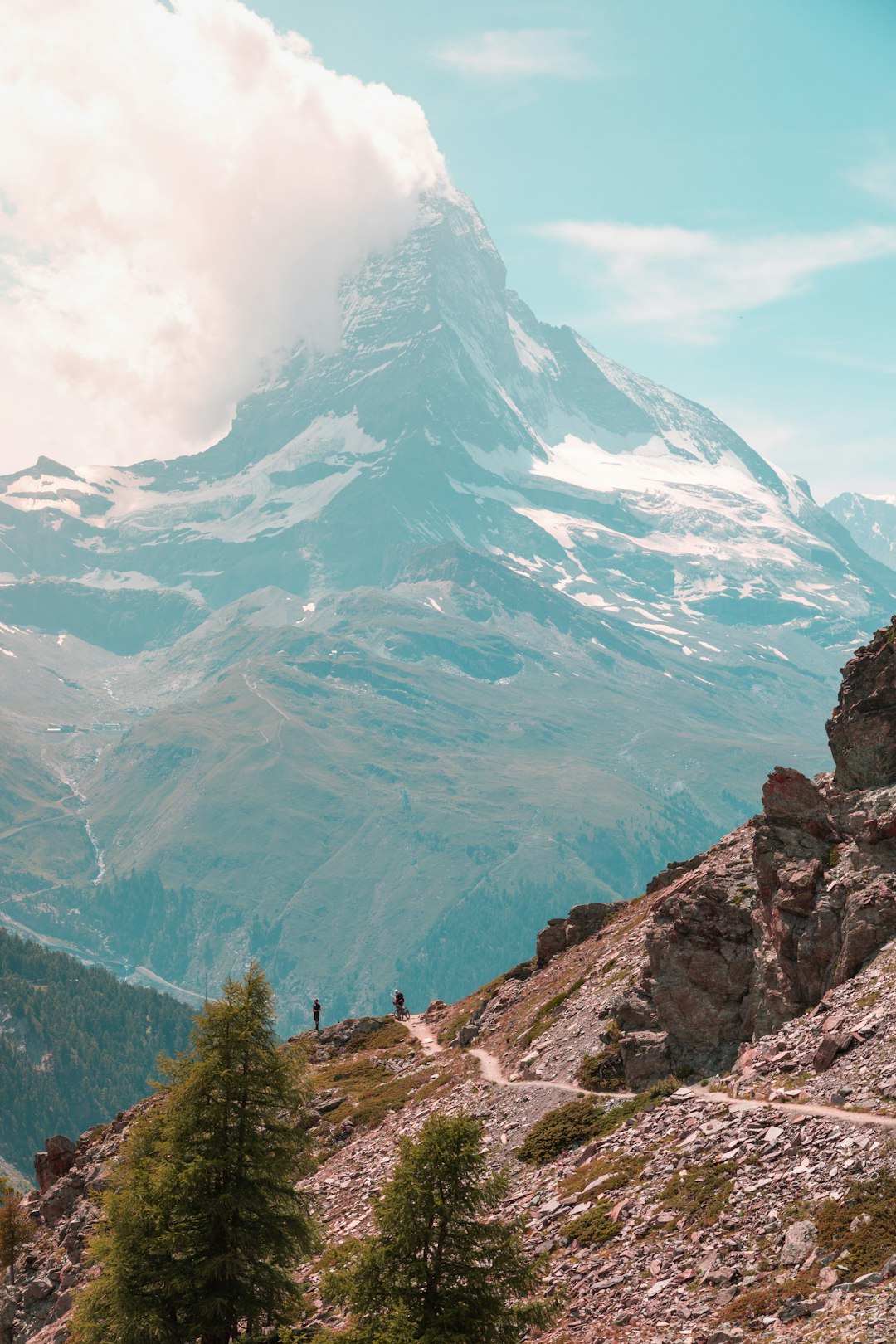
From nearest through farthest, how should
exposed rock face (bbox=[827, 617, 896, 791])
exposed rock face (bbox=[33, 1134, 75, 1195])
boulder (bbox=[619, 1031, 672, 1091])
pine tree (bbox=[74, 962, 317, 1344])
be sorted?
pine tree (bbox=[74, 962, 317, 1344]), boulder (bbox=[619, 1031, 672, 1091]), exposed rock face (bbox=[827, 617, 896, 791]), exposed rock face (bbox=[33, 1134, 75, 1195])

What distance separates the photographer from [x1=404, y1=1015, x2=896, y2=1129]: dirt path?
34.1 meters

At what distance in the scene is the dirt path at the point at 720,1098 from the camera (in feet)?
112

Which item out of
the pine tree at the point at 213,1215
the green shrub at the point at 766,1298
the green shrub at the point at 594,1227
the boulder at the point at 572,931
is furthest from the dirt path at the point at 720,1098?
the pine tree at the point at 213,1215

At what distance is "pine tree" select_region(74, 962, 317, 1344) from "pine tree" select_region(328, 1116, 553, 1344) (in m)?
9.25

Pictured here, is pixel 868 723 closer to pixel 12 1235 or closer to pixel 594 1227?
pixel 594 1227

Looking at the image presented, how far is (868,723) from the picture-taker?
51625 millimetres

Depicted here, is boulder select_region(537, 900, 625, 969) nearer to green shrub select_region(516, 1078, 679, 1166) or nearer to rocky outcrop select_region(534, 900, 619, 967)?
rocky outcrop select_region(534, 900, 619, 967)

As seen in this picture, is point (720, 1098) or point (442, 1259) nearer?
point (442, 1259)

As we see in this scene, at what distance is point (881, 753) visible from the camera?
167ft

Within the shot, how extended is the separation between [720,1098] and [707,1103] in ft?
1.60

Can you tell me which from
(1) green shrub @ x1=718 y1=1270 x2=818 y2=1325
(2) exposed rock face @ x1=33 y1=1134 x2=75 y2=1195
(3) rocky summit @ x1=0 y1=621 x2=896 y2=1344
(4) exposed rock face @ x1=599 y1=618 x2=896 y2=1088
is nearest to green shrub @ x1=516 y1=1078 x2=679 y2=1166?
(3) rocky summit @ x1=0 y1=621 x2=896 y2=1344

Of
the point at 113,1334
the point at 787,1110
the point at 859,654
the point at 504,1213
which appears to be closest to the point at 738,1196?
the point at 787,1110

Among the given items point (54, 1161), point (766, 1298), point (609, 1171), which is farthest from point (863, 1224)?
point (54, 1161)

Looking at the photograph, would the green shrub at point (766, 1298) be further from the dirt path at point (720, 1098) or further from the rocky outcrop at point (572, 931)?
the rocky outcrop at point (572, 931)
